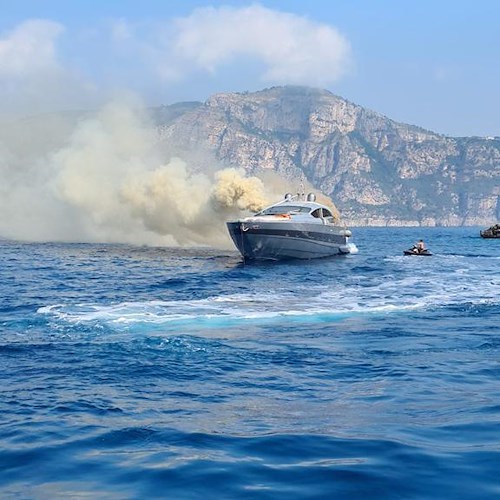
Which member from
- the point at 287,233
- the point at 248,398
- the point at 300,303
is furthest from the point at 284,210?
the point at 248,398

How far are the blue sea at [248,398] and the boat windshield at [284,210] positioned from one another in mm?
28364

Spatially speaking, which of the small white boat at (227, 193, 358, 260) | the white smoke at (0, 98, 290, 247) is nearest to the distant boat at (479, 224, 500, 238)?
the white smoke at (0, 98, 290, 247)

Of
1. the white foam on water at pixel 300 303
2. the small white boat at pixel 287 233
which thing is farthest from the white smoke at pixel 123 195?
the white foam on water at pixel 300 303

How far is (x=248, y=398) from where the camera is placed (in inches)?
465

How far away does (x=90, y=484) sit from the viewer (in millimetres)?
7750

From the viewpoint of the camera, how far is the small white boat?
50281mm

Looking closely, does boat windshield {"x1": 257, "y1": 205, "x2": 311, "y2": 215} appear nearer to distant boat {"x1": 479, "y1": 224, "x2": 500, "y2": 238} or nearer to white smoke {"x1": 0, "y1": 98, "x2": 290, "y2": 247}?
white smoke {"x1": 0, "y1": 98, "x2": 290, "y2": 247}

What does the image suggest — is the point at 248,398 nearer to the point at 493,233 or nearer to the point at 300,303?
the point at 300,303

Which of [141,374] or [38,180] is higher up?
[38,180]

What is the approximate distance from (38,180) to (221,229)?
39214 mm

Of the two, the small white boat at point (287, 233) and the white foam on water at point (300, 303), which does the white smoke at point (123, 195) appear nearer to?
the small white boat at point (287, 233)

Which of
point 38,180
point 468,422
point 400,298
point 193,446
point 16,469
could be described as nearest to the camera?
point 16,469

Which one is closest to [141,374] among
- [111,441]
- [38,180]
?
[111,441]

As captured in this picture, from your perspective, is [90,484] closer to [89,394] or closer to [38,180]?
[89,394]
